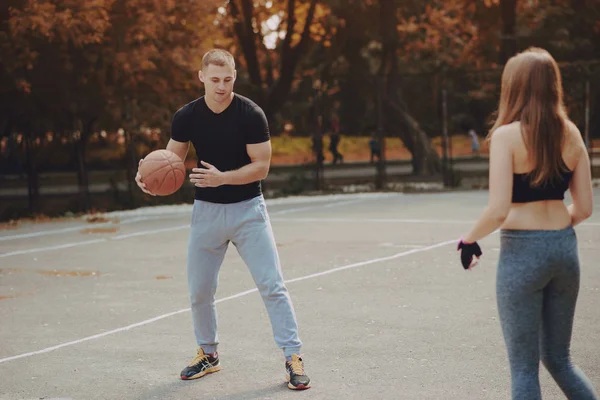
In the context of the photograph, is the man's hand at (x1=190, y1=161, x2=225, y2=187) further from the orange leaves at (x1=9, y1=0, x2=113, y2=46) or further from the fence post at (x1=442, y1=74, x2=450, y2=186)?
the fence post at (x1=442, y1=74, x2=450, y2=186)

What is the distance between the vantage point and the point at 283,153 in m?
23.8

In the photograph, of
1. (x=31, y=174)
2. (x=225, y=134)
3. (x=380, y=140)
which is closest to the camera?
(x=225, y=134)

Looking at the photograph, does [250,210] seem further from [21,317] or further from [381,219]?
[381,219]

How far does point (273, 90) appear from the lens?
27094 millimetres

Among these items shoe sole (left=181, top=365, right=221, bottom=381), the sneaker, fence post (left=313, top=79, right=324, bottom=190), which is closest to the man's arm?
the sneaker

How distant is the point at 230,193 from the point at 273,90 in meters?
20.9

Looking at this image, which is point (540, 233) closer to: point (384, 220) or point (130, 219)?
point (384, 220)

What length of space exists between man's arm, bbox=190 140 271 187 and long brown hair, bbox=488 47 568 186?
217 cm

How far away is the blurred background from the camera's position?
19031 millimetres

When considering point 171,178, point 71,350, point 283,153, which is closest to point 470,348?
point 171,178

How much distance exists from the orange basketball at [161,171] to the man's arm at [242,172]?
0.39 m

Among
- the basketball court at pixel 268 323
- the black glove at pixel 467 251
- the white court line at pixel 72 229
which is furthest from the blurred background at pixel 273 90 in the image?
the black glove at pixel 467 251

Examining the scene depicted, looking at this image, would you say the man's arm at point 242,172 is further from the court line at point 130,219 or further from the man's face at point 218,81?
the court line at point 130,219

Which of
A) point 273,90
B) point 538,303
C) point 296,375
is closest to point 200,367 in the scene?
point 296,375
